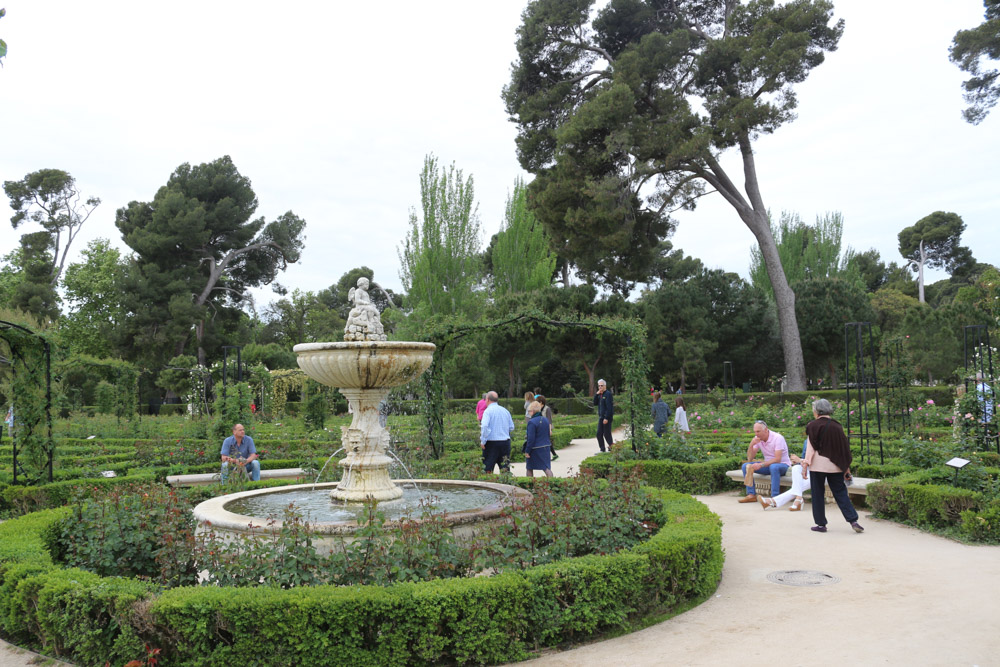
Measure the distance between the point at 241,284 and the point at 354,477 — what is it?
3579cm

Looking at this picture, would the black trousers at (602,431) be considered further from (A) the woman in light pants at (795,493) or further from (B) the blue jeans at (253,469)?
(B) the blue jeans at (253,469)

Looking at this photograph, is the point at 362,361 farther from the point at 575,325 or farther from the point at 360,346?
the point at 575,325

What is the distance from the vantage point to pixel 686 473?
403 inches

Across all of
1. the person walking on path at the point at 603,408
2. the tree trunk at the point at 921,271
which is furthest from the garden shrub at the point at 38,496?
the tree trunk at the point at 921,271

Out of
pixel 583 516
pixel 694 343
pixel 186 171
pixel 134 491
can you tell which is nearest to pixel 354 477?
pixel 134 491

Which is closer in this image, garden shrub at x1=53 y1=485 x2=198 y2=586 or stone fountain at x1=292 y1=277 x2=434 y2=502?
garden shrub at x1=53 y1=485 x2=198 y2=586

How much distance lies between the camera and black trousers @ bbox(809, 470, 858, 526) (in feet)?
23.4

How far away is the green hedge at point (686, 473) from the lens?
33.4 ft

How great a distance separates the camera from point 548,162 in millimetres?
26625

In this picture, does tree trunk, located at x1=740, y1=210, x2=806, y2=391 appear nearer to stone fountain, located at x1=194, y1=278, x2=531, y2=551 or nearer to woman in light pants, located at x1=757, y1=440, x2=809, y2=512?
woman in light pants, located at x1=757, y1=440, x2=809, y2=512

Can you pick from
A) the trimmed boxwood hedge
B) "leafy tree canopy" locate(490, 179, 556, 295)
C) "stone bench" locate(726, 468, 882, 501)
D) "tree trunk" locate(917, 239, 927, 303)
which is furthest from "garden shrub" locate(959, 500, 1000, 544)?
"tree trunk" locate(917, 239, 927, 303)

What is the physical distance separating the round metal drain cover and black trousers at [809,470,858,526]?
1.74 m

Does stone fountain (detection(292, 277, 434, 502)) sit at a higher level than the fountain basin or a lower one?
higher

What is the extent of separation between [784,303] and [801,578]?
71.3 ft
